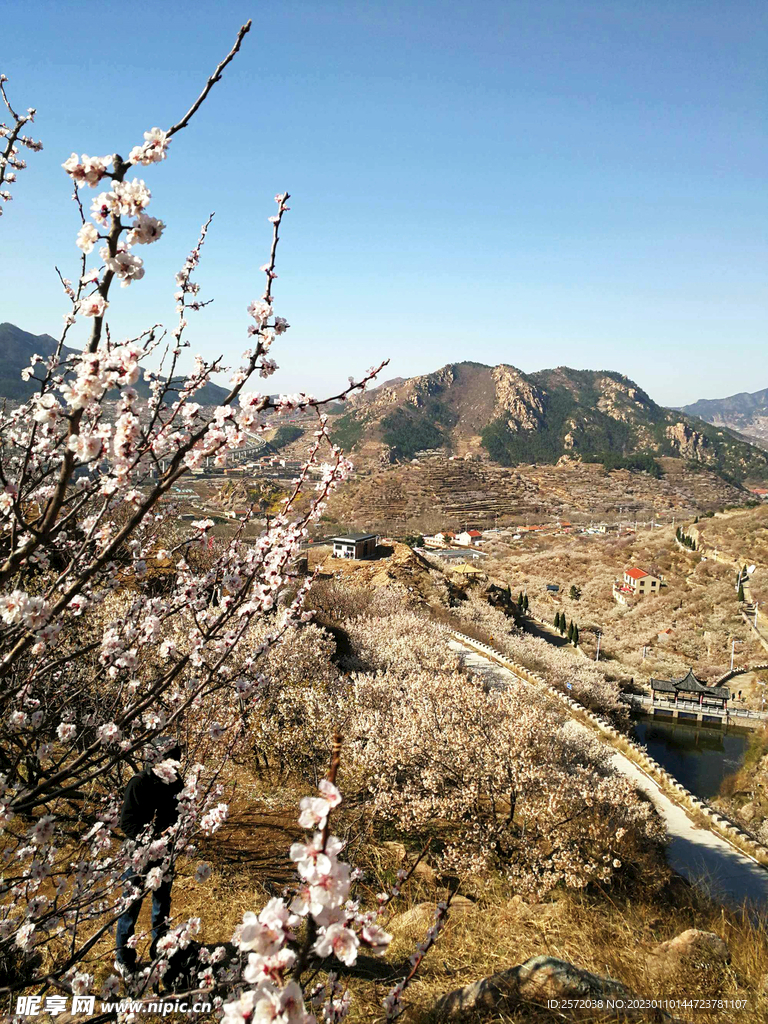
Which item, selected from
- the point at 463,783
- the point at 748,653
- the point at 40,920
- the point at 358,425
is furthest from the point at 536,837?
the point at 358,425

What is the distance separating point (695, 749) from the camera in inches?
1141

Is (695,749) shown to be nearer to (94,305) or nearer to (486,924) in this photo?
(486,924)

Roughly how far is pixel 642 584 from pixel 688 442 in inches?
5894

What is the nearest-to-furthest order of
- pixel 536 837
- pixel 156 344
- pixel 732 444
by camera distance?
pixel 156 344
pixel 536 837
pixel 732 444

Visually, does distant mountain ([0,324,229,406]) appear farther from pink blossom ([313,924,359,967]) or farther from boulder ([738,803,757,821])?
pink blossom ([313,924,359,967])

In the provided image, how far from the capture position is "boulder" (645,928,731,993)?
407 cm

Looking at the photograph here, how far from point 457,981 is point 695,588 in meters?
57.1

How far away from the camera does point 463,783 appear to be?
9055mm

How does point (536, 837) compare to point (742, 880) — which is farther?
point (742, 880)

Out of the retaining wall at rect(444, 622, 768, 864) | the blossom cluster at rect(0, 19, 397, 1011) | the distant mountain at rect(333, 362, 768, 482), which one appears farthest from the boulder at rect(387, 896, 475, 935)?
the distant mountain at rect(333, 362, 768, 482)

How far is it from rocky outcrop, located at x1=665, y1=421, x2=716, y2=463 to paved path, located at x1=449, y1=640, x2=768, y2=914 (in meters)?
180

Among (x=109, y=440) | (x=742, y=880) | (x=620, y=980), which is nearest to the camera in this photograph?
(x=109, y=440)

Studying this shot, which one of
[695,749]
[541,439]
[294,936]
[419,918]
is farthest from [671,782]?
[541,439]

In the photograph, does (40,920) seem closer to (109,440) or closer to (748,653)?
(109,440)
